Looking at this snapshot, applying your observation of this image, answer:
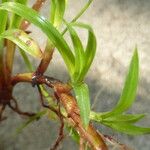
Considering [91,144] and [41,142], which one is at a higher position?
[91,144]

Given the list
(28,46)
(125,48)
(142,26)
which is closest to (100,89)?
(125,48)

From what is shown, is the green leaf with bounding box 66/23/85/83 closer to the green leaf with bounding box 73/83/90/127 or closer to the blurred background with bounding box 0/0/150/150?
the green leaf with bounding box 73/83/90/127

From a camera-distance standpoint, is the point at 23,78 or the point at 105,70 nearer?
the point at 23,78

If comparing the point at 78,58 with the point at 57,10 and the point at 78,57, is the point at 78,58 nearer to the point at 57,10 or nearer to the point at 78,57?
the point at 78,57

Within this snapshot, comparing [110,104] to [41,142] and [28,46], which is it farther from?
[28,46]

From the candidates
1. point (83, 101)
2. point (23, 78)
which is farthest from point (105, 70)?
point (83, 101)
